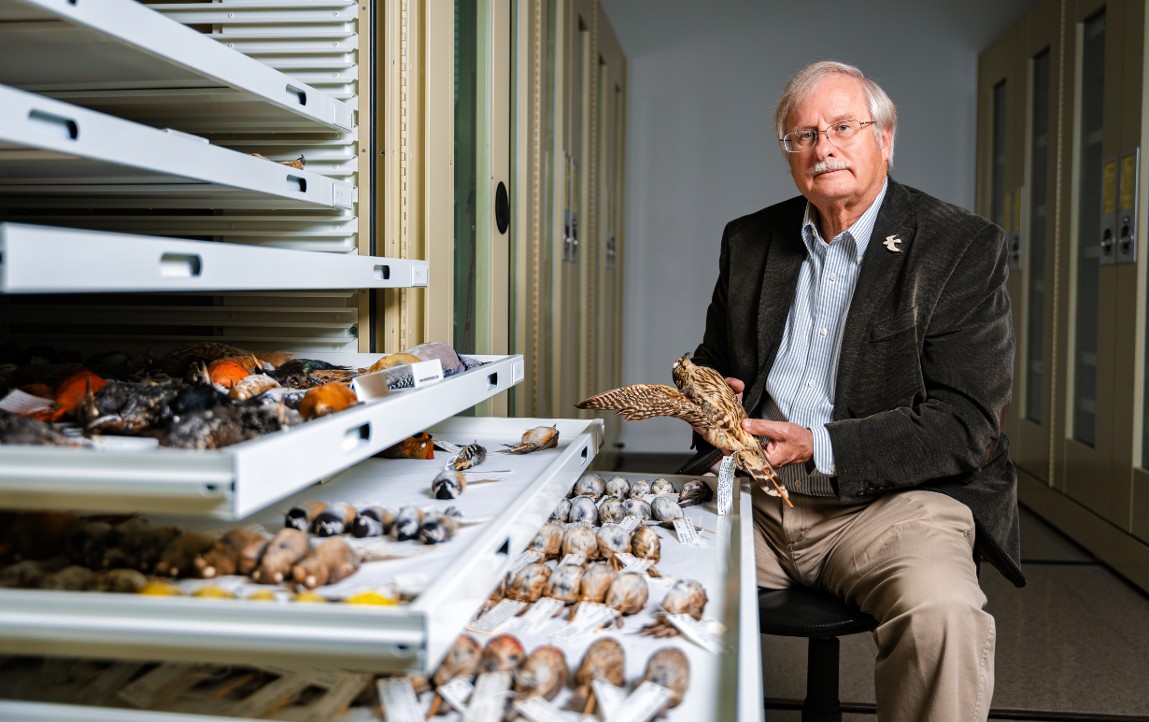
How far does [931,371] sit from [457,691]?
1.30 m

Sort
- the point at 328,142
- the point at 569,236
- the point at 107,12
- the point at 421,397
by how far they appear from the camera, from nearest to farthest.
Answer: the point at 107,12 < the point at 421,397 < the point at 328,142 < the point at 569,236

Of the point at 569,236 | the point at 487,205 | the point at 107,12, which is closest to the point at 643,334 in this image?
the point at 569,236

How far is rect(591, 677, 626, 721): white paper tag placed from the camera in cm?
96

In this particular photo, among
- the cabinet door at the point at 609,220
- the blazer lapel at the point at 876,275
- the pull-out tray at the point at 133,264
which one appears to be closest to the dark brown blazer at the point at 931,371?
the blazer lapel at the point at 876,275

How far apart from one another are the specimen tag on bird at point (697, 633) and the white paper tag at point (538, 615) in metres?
0.14

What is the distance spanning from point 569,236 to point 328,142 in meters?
2.31

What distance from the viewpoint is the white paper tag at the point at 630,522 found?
1579 mm

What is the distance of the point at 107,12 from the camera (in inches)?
34.9

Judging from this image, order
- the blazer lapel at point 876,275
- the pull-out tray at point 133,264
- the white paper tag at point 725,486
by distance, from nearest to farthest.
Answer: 1. the pull-out tray at point 133,264
2. the white paper tag at point 725,486
3. the blazer lapel at point 876,275

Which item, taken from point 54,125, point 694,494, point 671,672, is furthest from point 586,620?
point 54,125

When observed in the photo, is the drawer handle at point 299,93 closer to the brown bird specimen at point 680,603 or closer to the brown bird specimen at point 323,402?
the brown bird specimen at point 323,402

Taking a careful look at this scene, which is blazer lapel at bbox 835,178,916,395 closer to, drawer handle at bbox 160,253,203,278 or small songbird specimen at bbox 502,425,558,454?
small songbird specimen at bbox 502,425,558,454

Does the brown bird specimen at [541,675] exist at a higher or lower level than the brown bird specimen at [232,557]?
lower

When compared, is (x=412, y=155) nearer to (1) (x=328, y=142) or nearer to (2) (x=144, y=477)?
(1) (x=328, y=142)
